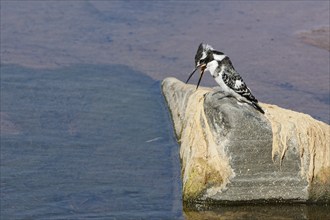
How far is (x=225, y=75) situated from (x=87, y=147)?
2616 mm

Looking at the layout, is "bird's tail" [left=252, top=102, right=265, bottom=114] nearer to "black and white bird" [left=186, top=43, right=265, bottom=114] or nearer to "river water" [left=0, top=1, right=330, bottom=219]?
"black and white bird" [left=186, top=43, right=265, bottom=114]

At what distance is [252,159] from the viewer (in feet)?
34.5

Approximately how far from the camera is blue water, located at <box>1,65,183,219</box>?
10672 mm

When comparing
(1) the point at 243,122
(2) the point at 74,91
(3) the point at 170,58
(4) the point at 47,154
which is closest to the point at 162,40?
(3) the point at 170,58

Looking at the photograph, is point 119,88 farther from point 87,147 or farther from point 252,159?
point 252,159

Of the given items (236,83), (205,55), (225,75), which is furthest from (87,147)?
(236,83)

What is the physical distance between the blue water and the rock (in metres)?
0.55

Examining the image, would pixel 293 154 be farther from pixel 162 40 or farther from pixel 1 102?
pixel 162 40

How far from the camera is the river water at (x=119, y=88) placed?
10812 millimetres

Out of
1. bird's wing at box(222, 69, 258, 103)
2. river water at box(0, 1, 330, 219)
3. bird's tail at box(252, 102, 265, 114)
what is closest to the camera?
bird's wing at box(222, 69, 258, 103)

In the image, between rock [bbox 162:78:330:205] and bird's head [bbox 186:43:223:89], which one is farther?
bird's head [bbox 186:43:223:89]

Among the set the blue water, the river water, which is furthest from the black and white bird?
the blue water

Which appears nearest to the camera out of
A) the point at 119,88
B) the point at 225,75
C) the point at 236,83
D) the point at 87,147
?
the point at 236,83

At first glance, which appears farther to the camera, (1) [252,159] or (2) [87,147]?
(2) [87,147]
